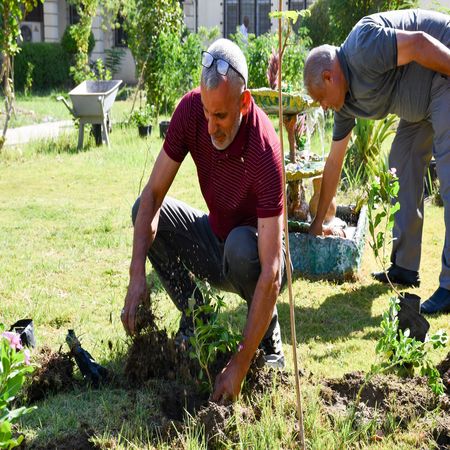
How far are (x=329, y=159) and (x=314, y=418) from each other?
199 cm

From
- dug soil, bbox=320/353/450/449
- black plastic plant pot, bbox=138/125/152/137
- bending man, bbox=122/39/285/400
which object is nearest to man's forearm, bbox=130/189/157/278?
bending man, bbox=122/39/285/400

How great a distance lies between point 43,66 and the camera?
23172 mm

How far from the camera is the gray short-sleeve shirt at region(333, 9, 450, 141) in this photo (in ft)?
13.5

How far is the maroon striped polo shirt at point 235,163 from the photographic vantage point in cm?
321

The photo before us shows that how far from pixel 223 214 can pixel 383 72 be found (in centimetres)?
131

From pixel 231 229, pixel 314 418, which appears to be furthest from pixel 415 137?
pixel 314 418

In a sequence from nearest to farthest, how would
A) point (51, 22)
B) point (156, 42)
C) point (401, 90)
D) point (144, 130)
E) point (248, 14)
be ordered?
point (401, 90) → point (144, 130) → point (156, 42) → point (51, 22) → point (248, 14)

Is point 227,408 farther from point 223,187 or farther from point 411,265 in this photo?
point 411,265

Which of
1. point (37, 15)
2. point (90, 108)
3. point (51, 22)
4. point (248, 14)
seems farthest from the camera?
point (248, 14)

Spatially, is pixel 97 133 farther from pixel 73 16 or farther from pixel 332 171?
pixel 73 16

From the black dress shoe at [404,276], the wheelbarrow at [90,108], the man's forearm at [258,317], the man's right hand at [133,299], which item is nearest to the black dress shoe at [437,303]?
the black dress shoe at [404,276]

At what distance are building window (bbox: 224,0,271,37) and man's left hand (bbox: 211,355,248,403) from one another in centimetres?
2639

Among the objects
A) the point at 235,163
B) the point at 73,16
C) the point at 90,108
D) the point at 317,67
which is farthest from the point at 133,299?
the point at 73,16

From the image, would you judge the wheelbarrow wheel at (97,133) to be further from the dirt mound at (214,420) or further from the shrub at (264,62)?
the dirt mound at (214,420)
